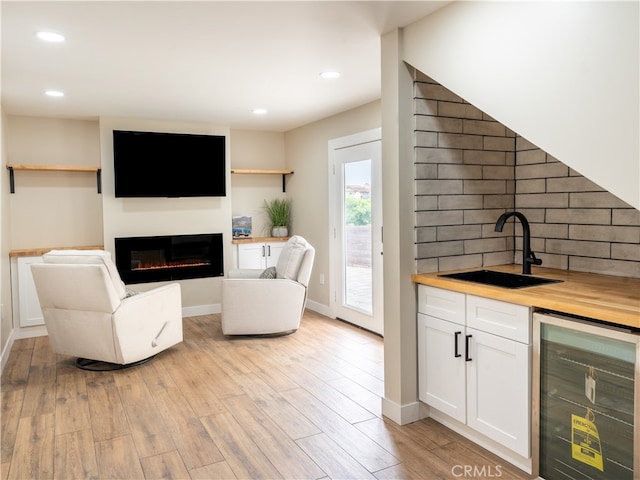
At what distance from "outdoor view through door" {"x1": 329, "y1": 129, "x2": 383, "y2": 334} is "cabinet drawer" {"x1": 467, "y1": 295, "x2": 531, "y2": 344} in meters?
2.28

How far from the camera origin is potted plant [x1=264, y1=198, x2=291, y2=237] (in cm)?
641

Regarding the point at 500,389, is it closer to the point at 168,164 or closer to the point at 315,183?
the point at 315,183

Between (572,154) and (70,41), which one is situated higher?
(70,41)

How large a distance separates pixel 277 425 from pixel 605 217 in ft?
7.23

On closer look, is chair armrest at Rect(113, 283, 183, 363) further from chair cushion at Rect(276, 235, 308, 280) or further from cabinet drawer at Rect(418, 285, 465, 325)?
cabinet drawer at Rect(418, 285, 465, 325)

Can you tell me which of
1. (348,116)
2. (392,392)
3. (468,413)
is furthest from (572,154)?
(348,116)

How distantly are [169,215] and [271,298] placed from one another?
6.22ft

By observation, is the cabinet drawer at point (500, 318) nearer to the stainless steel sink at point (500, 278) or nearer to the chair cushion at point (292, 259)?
the stainless steel sink at point (500, 278)

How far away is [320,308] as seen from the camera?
234 inches

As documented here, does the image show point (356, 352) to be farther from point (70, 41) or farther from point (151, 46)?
point (70, 41)

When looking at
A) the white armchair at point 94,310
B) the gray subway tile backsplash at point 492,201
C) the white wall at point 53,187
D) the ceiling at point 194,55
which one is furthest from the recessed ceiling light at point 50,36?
the white wall at point 53,187

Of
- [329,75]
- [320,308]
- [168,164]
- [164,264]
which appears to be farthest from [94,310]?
[320,308]

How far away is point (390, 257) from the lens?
290 cm

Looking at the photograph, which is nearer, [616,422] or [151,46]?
[616,422]
